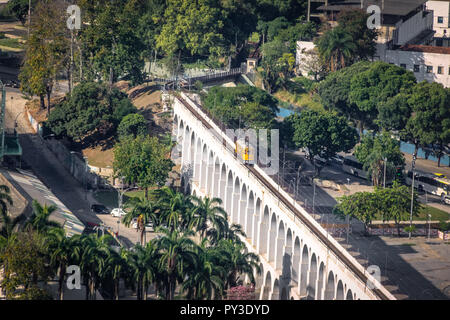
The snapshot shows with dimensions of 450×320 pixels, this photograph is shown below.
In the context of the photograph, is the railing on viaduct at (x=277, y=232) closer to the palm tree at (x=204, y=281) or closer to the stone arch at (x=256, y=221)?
the stone arch at (x=256, y=221)

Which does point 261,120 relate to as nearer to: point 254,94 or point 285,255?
point 254,94

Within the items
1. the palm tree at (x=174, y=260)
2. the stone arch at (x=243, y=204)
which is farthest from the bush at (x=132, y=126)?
the palm tree at (x=174, y=260)

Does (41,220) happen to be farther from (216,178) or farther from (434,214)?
(434,214)

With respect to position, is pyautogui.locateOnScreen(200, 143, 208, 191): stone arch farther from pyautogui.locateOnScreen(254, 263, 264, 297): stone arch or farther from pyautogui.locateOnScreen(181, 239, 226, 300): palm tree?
pyautogui.locateOnScreen(181, 239, 226, 300): palm tree

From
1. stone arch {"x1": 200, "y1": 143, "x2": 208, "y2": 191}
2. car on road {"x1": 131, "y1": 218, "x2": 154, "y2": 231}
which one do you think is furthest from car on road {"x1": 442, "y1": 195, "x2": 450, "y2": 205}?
car on road {"x1": 131, "y1": 218, "x2": 154, "y2": 231}

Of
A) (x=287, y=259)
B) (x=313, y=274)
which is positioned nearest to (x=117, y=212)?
(x=287, y=259)

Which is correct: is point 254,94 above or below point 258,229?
above
